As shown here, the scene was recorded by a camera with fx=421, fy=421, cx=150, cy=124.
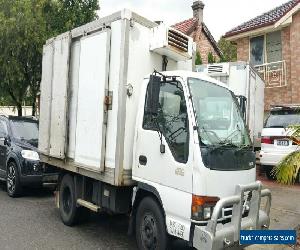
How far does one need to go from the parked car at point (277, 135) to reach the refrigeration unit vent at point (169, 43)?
5337 mm

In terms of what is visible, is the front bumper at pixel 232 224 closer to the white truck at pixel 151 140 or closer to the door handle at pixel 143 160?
the white truck at pixel 151 140

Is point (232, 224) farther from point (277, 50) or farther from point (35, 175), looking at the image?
point (277, 50)

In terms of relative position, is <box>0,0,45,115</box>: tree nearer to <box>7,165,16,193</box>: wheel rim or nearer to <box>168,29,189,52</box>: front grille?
<box>7,165,16,193</box>: wheel rim

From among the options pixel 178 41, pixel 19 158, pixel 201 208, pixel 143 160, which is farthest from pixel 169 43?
pixel 19 158

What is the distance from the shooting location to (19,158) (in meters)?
9.20

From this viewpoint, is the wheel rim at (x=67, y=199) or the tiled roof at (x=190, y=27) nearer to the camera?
the wheel rim at (x=67, y=199)

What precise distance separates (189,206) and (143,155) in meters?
1.08

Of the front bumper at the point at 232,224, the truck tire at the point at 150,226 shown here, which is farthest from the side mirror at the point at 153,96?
the front bumper at the point at 232,224

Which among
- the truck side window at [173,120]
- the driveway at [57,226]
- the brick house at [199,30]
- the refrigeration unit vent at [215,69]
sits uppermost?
the brick house at [199,30]

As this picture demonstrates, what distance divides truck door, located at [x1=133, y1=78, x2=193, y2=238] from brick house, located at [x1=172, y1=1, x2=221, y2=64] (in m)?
20.4

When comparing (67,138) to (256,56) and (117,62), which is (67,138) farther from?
(256,56)

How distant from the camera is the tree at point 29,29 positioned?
14.3 m

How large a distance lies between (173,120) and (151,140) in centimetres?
44

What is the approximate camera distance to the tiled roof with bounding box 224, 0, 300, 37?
16.6 m
